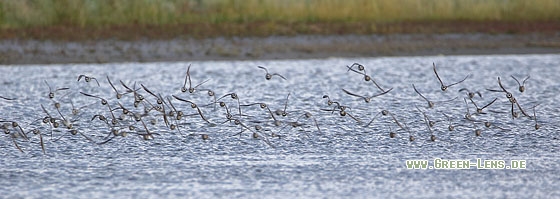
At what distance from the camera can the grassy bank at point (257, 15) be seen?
9336 mm

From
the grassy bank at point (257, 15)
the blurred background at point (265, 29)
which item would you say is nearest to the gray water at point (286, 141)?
the blurred background at point (265, 29)

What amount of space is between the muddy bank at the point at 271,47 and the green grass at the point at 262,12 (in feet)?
3.05

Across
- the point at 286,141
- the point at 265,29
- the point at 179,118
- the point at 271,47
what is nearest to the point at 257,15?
the point at 265,29

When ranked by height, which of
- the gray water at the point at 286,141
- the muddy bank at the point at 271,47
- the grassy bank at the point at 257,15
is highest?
the grassy bank at the point at 257,15

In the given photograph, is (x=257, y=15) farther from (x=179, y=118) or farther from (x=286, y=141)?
(x=286, y=141)

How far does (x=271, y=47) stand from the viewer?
838 cm

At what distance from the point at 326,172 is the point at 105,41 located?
17.0 feet

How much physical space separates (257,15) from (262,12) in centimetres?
12

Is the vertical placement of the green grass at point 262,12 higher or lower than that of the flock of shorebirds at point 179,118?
higher

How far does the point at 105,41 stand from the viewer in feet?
28.6

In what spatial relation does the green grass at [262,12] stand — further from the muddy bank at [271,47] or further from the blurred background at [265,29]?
the muddy bank at [271,47]

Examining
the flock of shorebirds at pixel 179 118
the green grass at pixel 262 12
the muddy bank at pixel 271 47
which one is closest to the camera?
the flock of shorebirds at pixel 179 118

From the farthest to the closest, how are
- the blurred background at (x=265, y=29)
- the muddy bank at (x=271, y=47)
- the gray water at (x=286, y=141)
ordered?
the blurred background at (x=265, y=29), the muddy bank at (x=271, y=47), the gray water at (x=286, y=141)

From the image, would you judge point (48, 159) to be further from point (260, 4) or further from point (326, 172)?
point (260, 4)
